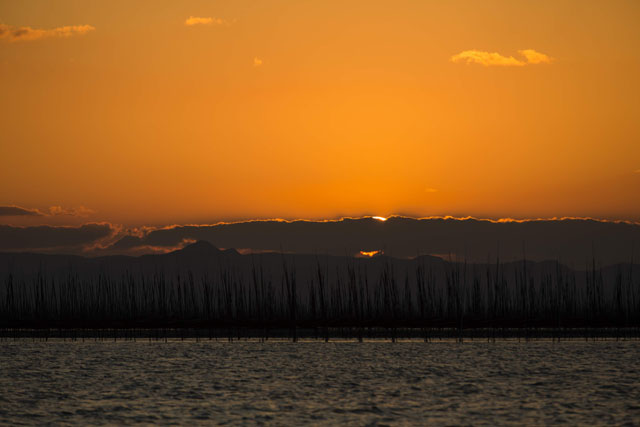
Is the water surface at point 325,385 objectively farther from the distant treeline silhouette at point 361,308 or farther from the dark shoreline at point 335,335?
the dark shoreline at point 335,335

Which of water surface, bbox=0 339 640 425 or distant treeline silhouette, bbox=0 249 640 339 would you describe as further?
distant treeline silhouette, bbox=0 249 640 339

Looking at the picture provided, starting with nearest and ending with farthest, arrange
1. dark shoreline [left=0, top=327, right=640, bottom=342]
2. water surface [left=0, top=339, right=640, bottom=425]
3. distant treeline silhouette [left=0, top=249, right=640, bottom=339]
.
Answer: water surface [left=0, top=339, right=640, bottom=425]
distant treeline silhouette [left=0, top=249, right=640, bottom=339]
dark shoreline [left=0, top=327, right=640, bottom=342]

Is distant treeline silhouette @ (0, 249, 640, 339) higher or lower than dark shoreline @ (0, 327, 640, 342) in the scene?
higher

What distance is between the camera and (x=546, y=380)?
113 feet

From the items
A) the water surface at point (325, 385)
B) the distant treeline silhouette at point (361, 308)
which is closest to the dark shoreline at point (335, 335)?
the distant treeline silhouette at point (361, 308)

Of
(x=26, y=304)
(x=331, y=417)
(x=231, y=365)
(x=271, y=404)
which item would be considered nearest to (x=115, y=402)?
(x=271, y=404)

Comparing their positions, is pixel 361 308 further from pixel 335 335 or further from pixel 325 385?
pixel 325 385

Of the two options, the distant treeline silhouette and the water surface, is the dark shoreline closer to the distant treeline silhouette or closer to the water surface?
the distant treeline silhouette

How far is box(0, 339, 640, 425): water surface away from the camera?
24.7m

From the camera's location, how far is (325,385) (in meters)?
33.1

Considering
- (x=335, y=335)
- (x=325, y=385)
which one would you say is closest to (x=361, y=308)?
(x=335, y=335)

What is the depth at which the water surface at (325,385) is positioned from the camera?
2473 cm

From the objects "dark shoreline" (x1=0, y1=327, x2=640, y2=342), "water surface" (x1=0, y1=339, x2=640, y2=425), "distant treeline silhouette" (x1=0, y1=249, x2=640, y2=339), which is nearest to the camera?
"water surface" (x1=0, y1=339, x2=640, y2=425)

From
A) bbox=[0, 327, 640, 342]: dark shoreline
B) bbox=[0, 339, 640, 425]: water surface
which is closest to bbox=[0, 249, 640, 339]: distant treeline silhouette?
bbox=[0, 327, 640, 342]: dark shoreline
